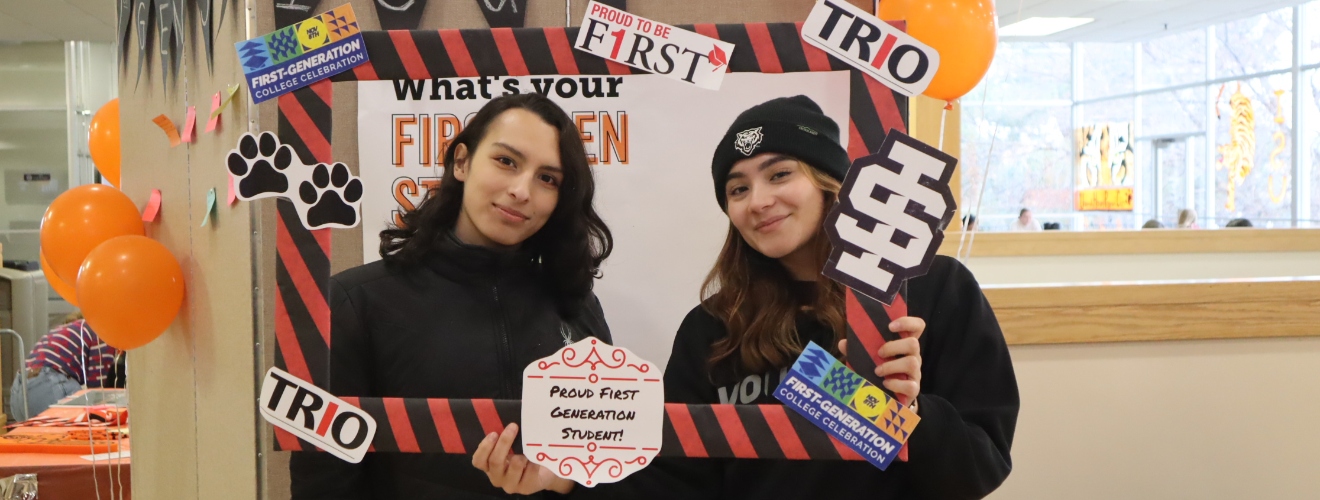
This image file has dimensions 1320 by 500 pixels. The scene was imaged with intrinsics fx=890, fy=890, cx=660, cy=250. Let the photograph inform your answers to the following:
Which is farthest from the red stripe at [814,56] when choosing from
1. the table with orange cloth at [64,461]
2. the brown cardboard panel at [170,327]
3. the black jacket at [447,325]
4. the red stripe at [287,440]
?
the table with orange cloth at [64,461]

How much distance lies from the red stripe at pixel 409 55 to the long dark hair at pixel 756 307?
1.37ft

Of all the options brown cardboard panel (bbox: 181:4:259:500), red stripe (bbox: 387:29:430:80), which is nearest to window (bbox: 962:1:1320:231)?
brown cardboard panel (bbox: 181:4:259:500)

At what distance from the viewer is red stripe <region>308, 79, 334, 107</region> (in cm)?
108

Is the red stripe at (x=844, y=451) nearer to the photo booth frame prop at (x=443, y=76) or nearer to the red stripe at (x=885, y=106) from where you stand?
the photo booth frame prop at (x=443, y=76)

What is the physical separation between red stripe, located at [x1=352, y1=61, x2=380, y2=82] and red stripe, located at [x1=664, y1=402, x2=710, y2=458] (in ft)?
1.77

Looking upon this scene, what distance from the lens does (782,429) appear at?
3.42ft

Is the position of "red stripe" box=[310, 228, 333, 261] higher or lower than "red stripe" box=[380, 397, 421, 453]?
higher

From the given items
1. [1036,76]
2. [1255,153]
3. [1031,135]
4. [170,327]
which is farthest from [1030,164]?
[170,327]

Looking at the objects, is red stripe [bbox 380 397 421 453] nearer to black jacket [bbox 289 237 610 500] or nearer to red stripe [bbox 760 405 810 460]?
black jacket [bbox 289 237 610 500]

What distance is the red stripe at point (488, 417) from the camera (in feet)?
3.47

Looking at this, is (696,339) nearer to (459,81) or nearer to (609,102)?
(609,102)

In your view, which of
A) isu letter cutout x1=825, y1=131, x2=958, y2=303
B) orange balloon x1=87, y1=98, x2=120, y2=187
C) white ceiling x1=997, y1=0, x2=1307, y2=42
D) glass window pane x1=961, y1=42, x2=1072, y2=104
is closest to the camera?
isu letter cutout x1=825, y1=131, x2=958, y2=303

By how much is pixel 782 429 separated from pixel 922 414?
0.18 metres

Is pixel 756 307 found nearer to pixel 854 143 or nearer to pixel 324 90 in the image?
pixel 854 143
